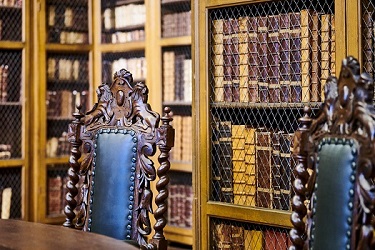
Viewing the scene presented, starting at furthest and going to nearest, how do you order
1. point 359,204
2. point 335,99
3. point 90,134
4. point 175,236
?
1. point 175,236
2. point 90,134
3. point 335,99
4. point 359,204

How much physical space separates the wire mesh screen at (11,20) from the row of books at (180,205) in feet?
5.42

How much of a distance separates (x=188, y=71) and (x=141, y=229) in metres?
2.44

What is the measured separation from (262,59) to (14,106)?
8.17 ft

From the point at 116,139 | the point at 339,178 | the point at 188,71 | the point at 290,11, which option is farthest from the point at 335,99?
the point at 188,71

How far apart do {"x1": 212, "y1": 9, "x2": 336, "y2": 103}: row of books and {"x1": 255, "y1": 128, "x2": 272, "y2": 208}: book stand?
0.18 metres

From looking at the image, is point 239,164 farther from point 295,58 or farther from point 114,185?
point 114,185

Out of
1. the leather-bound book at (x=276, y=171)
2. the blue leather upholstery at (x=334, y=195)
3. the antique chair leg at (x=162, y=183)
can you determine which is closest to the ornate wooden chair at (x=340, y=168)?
the blue leather upholstery at (x=334, y=195)

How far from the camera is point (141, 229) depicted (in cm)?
277

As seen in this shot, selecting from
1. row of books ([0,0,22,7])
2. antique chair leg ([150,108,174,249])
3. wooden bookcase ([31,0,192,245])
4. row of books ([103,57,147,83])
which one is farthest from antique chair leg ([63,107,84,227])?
row of books ([0,0,22,7])

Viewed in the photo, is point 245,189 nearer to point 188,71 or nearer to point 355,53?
point 355,53

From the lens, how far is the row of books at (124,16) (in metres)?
5.28

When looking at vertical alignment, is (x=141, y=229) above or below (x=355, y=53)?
below

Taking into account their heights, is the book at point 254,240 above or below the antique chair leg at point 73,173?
below

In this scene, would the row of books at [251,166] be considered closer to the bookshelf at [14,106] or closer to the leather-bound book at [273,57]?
the leather-bound book at [273,57]
